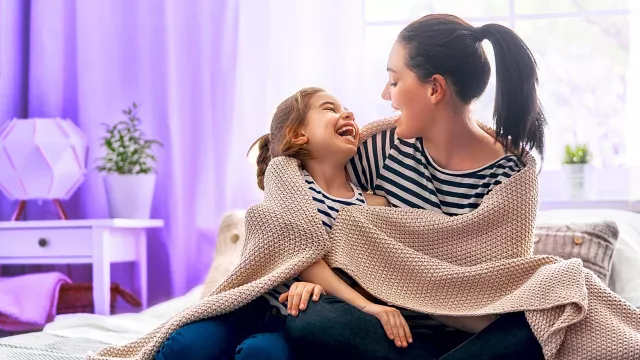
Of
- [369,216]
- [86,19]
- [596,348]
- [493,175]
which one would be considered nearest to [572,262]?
[596,348]

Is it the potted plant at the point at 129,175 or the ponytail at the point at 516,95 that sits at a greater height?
the ponytail at the point at 516,95

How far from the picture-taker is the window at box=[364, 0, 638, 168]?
281 cm

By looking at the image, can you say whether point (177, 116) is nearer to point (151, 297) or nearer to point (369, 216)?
point (151, 297)

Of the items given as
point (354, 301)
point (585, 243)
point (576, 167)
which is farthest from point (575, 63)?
point (354, 301)

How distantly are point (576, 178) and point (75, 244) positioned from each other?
1550mm

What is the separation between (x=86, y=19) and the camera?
3.20 m

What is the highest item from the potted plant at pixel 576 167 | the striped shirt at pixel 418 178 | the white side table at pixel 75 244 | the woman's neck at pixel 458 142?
the woman's neck at pixel 458 142

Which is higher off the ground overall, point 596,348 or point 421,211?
point 421,211

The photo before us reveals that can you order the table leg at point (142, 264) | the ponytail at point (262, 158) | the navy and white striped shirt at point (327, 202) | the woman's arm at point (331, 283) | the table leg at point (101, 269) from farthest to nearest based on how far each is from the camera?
the table leg at point (142, 264) → the table leg at point (101, 269) → the ponytail at point (262, 158) → the navy and white striped shirt at point (327, 202) → the woman's arm at point (331, 283)

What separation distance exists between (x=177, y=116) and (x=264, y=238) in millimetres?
1644

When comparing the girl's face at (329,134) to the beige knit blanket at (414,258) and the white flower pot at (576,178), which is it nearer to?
the beige knit blanket at (414,258)

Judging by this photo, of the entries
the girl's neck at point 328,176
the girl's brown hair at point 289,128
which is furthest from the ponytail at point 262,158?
the girl's neck at point 328,176

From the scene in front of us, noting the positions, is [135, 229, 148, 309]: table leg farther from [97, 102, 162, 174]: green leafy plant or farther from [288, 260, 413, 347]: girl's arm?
[288, 260, 413, 347]: girl's arm

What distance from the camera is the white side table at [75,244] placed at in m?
2.80
